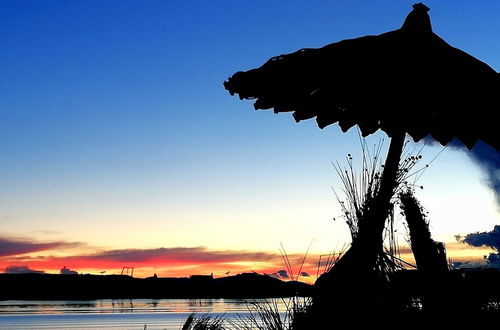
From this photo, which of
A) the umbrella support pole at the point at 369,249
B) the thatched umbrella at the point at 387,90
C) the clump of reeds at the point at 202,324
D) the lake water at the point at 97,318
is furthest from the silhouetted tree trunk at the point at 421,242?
the lake water at the point at 97,318

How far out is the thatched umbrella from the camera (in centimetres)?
350

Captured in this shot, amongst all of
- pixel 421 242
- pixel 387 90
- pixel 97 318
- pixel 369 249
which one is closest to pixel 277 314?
pixel 369 249

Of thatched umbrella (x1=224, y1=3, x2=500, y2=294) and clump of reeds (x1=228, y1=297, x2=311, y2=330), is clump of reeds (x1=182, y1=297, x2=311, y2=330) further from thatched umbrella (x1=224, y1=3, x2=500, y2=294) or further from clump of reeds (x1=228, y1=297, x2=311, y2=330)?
thatched umbrella (x1=224, y1=3, x2=500, y2=294)

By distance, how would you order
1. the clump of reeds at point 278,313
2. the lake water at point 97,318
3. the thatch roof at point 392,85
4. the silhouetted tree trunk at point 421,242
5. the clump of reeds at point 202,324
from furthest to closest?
the lake water at point 97,318
the silhouetted tree trunk at point 421,242
the clump of reeds at point 202,324
the clump of reeds at point 278,313
the thatch roof at point 392,85

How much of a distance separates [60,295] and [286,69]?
19889cm

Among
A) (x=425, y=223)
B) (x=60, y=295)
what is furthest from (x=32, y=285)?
(x=425, y=223)

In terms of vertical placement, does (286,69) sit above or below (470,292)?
above

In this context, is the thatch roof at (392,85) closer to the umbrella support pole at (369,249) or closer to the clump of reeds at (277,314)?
the umbrella support pole at (369,249)

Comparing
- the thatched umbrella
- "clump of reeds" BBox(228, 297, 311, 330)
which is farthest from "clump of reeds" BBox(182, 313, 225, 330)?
the thatched umbrella

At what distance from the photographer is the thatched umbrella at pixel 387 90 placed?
350 cm

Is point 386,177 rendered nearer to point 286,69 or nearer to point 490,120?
point 490,120

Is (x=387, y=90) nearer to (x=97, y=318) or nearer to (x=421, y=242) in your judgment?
(x=421, y=242)

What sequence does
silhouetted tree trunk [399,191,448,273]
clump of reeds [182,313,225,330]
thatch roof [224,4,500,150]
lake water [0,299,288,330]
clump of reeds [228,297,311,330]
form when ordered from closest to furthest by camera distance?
thatch roof [224,4,500,150] < clump of reeds [228,297,311,330] < clump of reeds [182,313,225,330] < silhouetted tree trunk [399,191,448,273] < lake water [0,299,288,330]

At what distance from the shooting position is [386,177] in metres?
3.92
